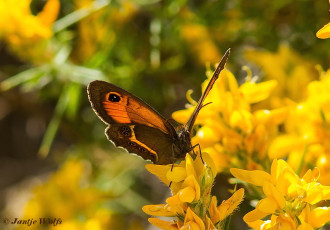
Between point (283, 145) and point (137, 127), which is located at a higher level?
point (137, 127)

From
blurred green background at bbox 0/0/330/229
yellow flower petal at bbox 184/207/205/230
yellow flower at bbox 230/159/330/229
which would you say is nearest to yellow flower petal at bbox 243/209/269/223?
yellow flower at bbox 230/159/330/229

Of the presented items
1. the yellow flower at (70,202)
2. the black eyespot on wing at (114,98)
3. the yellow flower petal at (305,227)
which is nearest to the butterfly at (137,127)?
the black eyespot on wing at (114,98)

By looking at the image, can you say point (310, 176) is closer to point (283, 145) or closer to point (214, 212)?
point (214, 212)

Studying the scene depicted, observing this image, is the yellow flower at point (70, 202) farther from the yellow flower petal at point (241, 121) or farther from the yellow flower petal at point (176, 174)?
the yellow flower petal at point (176, 174)

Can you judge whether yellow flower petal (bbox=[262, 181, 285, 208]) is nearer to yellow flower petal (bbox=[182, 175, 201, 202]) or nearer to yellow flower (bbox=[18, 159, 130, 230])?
yellow flower petal (bbox=[182, 175, 201, 202])

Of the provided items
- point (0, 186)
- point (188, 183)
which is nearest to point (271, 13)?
point (188, 183)

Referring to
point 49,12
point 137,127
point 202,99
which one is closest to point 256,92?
point 202,99

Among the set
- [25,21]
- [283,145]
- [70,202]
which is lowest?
[70,202]

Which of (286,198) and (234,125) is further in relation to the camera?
(234,125)
